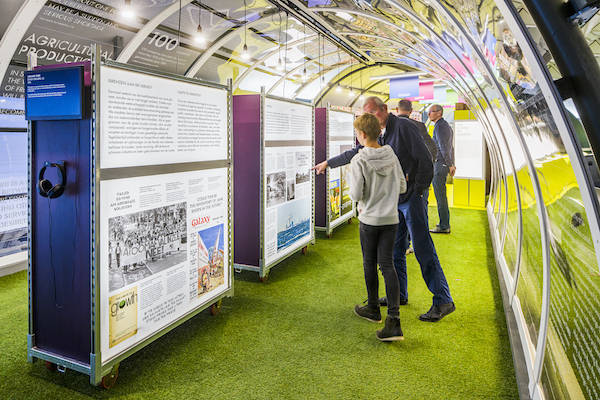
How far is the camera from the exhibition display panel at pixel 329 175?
6.81 meters

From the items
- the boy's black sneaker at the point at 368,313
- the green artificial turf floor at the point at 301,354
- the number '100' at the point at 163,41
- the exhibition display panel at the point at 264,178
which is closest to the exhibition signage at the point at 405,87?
the number '100' at the point at 163,41

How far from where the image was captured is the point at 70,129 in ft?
8.39

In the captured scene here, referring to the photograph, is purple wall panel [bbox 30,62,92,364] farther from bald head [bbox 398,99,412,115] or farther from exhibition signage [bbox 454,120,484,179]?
exhibition signage [bbox 454,120,484,179]

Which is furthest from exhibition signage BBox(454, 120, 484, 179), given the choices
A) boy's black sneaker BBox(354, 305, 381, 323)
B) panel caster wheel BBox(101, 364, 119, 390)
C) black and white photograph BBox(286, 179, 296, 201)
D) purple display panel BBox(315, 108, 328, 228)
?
panel caster wheel BBox(101, 364, 119, 390)

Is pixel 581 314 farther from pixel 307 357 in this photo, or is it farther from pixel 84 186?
→ pixel 84 186

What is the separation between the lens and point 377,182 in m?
3.16

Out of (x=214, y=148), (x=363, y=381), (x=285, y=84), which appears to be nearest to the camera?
(x=363, y=381)

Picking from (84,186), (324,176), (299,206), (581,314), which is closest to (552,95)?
(581,314)

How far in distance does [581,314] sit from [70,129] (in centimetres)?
290

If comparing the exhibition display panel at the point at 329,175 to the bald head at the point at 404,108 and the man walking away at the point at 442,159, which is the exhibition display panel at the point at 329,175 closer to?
the man walking away at the point at 442,159

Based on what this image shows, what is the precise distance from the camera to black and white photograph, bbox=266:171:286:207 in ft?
15.7

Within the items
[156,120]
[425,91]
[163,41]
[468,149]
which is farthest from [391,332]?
[425,91]

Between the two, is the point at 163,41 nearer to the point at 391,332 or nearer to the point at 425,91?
the point at 391,332

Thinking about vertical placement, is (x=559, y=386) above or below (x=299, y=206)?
below
